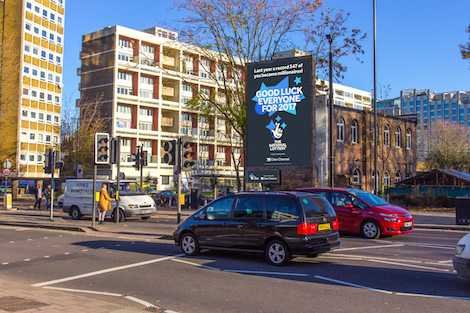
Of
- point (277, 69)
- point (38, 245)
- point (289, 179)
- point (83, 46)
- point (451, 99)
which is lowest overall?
point (38, 245)

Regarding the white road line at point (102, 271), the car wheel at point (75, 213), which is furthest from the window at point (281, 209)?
the car wheel at point (75, 213)

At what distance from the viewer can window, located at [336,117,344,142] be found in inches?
1516

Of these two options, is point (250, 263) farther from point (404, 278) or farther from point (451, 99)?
point (451, 99)

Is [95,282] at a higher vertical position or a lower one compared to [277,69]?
lower

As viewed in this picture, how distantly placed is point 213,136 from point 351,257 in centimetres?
6286

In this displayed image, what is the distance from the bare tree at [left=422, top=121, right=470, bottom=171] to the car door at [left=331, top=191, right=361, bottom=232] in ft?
172

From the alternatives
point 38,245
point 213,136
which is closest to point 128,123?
point 213,136

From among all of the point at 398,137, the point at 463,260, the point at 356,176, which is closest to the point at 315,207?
the point at 463,260

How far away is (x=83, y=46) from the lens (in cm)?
6906

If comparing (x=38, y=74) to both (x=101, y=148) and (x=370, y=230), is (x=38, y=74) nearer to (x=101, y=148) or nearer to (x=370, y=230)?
(x=101, y=148)

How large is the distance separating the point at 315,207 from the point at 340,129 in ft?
96.9

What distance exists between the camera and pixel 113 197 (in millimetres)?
21734

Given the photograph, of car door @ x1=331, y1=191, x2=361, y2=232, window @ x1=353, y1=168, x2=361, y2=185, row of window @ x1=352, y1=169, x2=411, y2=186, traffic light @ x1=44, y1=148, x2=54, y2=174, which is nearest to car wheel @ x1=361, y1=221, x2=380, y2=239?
car door @ x1=331, y1=191, x2=361, y2=232

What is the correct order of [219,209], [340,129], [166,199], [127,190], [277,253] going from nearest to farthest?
[277,253], [219,209], [127,190], [340,129], [166,199]
